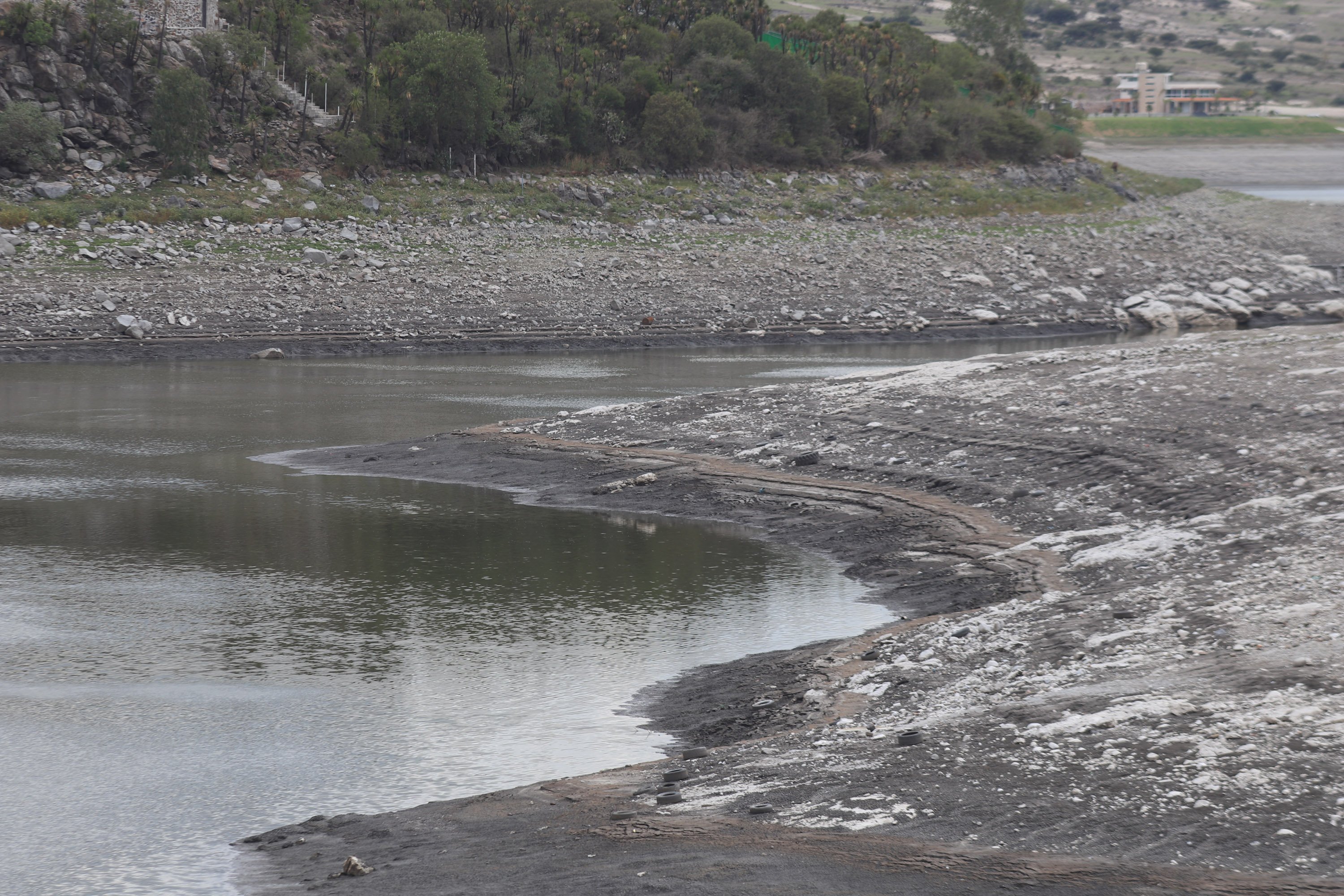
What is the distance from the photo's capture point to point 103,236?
45406mm

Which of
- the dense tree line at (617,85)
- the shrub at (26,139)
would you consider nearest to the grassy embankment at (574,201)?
the shrub at (26,139)

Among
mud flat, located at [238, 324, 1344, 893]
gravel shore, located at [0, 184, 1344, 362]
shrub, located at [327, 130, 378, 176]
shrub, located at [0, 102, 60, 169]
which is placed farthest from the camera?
shrub, located at [327, 130, 378, 176]

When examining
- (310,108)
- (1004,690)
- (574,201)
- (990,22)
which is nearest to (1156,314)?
Result: (574,201)

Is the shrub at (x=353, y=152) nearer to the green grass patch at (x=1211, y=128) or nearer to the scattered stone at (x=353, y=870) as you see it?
the scattered stone at (x=353, y=870)

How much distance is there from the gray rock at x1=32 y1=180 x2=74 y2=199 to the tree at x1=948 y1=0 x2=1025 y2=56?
7321cm

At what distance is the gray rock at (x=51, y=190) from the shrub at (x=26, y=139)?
136cm

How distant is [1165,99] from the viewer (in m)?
151

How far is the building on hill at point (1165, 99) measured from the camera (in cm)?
15100

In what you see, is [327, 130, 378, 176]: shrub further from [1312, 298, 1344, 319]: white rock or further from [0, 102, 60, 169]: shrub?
[1312, 298, 1344, 319]: white rock

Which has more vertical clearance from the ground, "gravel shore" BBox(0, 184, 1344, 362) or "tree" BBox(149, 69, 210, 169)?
"tree" BBox(149, 69, 210, 169)

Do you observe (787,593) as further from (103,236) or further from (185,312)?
(103,236)

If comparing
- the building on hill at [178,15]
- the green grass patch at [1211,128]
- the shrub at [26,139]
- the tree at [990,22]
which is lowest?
the shrub at [26,139]

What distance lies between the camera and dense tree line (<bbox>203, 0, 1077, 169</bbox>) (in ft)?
193

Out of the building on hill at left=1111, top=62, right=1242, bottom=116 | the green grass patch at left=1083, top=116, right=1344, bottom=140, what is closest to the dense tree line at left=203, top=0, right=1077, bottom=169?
the green grass patch at left=1083, top=116, right=1344, bottom=140
